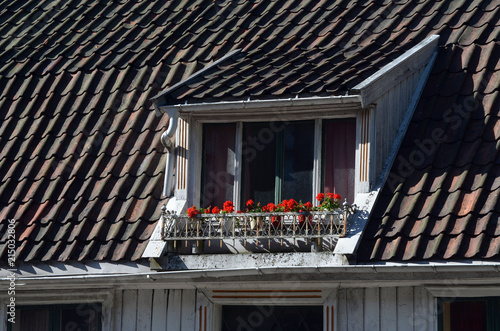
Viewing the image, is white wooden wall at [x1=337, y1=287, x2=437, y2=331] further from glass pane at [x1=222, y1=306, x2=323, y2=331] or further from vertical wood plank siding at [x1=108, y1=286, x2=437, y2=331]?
glass pane at [x1=222, y1=306, x2=323, y2=331]

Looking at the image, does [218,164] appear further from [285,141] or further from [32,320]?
[32,320]

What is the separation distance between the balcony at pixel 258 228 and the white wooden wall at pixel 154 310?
1.91ft

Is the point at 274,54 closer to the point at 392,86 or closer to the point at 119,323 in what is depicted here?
the point at 392,86

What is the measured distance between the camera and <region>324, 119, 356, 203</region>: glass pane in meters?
11.4

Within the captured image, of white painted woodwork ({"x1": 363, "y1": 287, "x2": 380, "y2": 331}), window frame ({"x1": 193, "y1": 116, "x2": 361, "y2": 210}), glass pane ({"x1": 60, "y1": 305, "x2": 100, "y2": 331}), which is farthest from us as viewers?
glass pane ({"x1": 60, "y1": 305, "x2": 100, "y2": 331})

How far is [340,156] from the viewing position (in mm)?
11438

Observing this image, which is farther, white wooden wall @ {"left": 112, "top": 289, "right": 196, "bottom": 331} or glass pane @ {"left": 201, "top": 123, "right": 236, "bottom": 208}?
glass pane @ {"left": 201, "top": 123, "right": 236, "bottom": 208}

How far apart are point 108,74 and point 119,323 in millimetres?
3500

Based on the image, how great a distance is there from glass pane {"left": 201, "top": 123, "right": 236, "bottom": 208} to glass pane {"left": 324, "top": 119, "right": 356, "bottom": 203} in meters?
1.04

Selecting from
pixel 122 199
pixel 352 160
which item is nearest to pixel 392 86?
pixel 352 160

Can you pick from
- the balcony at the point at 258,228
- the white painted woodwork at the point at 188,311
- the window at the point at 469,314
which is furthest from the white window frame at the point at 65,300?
the window at the point at 469,314

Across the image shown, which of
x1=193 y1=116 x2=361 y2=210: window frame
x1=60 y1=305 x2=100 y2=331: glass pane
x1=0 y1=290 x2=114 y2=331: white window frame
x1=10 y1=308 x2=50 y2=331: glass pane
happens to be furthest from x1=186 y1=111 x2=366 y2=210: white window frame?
x1=10 y1=308 x2=50 y2=331: glass pane

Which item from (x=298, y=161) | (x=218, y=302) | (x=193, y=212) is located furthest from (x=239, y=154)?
(x=218, y=302)

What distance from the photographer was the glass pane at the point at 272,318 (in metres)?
11.2
